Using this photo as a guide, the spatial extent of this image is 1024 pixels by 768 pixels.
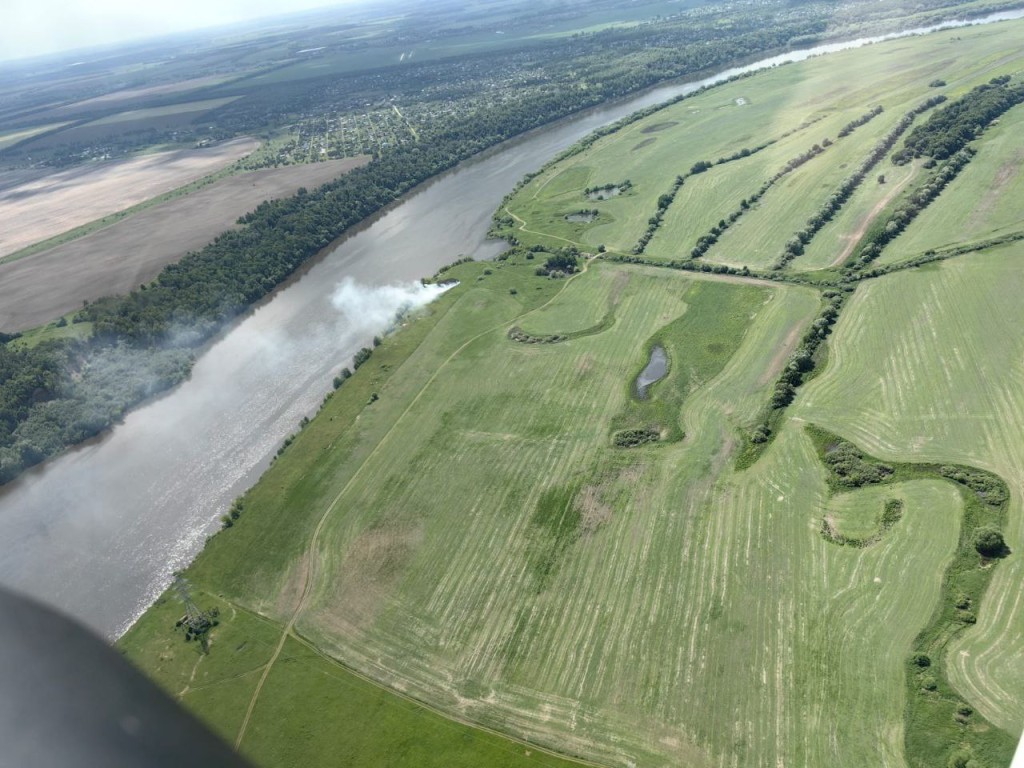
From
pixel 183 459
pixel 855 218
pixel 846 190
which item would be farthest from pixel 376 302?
pixel 846 190

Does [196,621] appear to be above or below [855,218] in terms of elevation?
below

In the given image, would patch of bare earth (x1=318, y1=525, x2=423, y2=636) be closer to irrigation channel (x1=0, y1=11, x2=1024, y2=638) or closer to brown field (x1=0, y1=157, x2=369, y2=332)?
irrigation channel (x1=0, y1=11, x2=1024, y2=638)

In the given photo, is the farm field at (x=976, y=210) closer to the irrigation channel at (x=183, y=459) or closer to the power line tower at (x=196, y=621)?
the irrigation channel at (x=183, y=459)

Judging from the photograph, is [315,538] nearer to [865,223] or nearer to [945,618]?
[945,618]

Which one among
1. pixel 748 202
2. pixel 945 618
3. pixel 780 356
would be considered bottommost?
pixel 780 356

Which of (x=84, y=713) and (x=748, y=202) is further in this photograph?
(x=748, y=202)

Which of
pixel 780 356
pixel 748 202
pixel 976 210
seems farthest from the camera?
pixel 748 202

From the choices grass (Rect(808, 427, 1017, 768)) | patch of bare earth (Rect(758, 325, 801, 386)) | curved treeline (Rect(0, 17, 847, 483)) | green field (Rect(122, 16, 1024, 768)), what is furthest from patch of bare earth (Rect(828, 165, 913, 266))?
curved treeline (Rect(0, 17, 847, 483))
